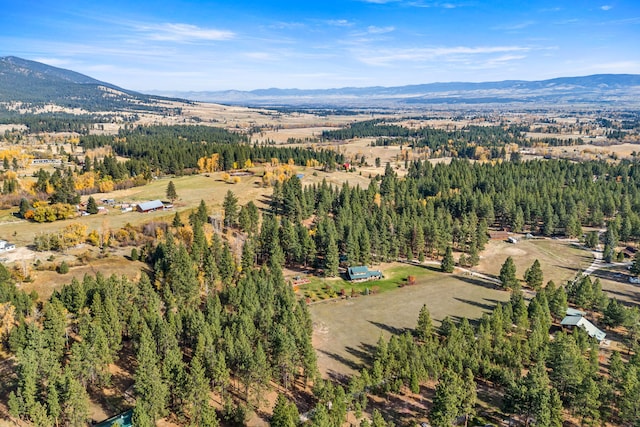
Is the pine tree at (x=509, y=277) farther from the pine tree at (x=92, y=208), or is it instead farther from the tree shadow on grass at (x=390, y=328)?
the pine tree at (x=92, y=208)

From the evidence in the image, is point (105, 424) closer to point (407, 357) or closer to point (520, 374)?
point (407, 357)

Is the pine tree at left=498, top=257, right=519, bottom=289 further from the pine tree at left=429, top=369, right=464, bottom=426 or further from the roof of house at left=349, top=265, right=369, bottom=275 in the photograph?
the pine tree at left=429, top=369, right=464, bottom=426

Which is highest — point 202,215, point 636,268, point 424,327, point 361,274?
point 202,215

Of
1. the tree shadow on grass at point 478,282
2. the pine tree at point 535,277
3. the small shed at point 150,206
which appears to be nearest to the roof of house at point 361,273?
the tree shadow on grass at point 478,282

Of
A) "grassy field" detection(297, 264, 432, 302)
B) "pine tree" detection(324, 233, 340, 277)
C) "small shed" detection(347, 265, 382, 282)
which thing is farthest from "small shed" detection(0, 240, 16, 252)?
"small shed" detection(347, 265, 382, 282)

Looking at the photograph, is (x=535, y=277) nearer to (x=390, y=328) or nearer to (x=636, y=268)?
(x=636, y=268)

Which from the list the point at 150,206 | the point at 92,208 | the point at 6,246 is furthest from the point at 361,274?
A: the point at 6,246
